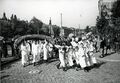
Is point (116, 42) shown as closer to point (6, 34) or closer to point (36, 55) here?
point (36, 55)

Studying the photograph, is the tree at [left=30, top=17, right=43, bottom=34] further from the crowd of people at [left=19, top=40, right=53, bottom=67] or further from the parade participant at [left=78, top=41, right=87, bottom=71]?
the parade participant at [left=78, top=41, right=87, bottom=71]

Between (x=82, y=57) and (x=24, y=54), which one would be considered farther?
(x=24, y=54)

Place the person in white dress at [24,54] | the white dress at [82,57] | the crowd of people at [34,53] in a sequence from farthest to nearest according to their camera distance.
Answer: the crowd of people at [34,53]
the person in white dress at [24,54]
the white dress at [82,57]

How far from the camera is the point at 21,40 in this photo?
19.1 meters

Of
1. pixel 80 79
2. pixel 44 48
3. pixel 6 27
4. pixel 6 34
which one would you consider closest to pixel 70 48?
pixel 80 79

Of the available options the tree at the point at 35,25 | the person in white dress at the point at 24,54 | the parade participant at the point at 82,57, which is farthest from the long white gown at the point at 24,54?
the tree at the point at 35,25

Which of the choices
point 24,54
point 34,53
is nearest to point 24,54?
point 24,54

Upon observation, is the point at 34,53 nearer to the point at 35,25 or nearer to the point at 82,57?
the point at 82,57

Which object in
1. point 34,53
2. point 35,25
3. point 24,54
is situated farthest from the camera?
point 35,25

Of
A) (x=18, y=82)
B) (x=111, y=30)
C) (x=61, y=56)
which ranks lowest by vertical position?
(x=18, y=82)

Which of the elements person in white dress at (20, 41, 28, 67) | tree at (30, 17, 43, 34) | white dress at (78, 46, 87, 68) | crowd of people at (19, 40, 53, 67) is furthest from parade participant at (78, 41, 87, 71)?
tree at (30, 17, 43, 34)

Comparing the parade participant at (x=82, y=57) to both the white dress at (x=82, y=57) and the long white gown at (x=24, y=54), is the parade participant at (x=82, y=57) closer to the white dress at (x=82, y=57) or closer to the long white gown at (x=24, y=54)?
the white dress at (x=82, y=57)

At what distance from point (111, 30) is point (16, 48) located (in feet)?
38.1

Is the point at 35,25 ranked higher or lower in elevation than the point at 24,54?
higher
